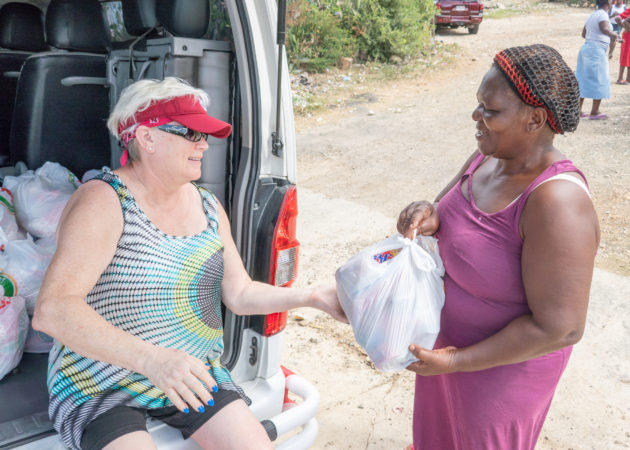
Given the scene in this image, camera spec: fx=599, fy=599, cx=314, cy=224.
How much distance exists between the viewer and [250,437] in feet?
6.20

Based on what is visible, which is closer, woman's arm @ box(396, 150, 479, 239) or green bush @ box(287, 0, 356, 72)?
woman's arm @ box(396, 150, 479, 239)

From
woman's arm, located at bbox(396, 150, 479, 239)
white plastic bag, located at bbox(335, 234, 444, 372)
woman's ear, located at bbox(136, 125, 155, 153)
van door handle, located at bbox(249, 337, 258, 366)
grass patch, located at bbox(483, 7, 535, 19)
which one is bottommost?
van door handle, located at bbox(249, 337, 258, 366)

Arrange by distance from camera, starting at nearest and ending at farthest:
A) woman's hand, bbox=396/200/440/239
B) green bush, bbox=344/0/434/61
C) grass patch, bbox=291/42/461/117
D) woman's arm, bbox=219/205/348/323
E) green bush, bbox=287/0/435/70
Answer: woman's hand, bbox=396/200/440/239 < woman's arm, bbox=219/205/348/323 < grass patch, bbox=291/42/461/117 < green bush, bbox=287/0/435/70 < green bush, bbox=344/0/434/61

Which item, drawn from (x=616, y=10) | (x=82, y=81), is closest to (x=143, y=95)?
(x=82, y=81)

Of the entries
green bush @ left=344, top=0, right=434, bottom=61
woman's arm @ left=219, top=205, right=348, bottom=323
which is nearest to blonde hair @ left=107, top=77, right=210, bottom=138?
woman's arm @ left=219, top=205, right=348, bottom=323

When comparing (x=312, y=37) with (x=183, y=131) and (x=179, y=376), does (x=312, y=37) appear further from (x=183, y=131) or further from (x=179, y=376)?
(x=179, y=376)

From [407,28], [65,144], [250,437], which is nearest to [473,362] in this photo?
[250,437]

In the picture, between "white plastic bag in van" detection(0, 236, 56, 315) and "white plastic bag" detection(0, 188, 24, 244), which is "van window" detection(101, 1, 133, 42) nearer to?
"white plastic bag" detection(0, 188, 24, 244)

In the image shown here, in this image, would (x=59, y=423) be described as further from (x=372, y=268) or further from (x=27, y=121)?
(x=27, y=121)

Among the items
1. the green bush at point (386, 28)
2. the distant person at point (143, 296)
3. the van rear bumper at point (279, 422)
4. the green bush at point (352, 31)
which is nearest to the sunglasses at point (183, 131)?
the distant person at point (143, 296)

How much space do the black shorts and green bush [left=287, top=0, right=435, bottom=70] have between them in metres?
10.1

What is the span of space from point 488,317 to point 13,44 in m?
3.65

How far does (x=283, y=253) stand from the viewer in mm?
2234

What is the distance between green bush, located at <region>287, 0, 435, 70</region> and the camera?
1162cm
